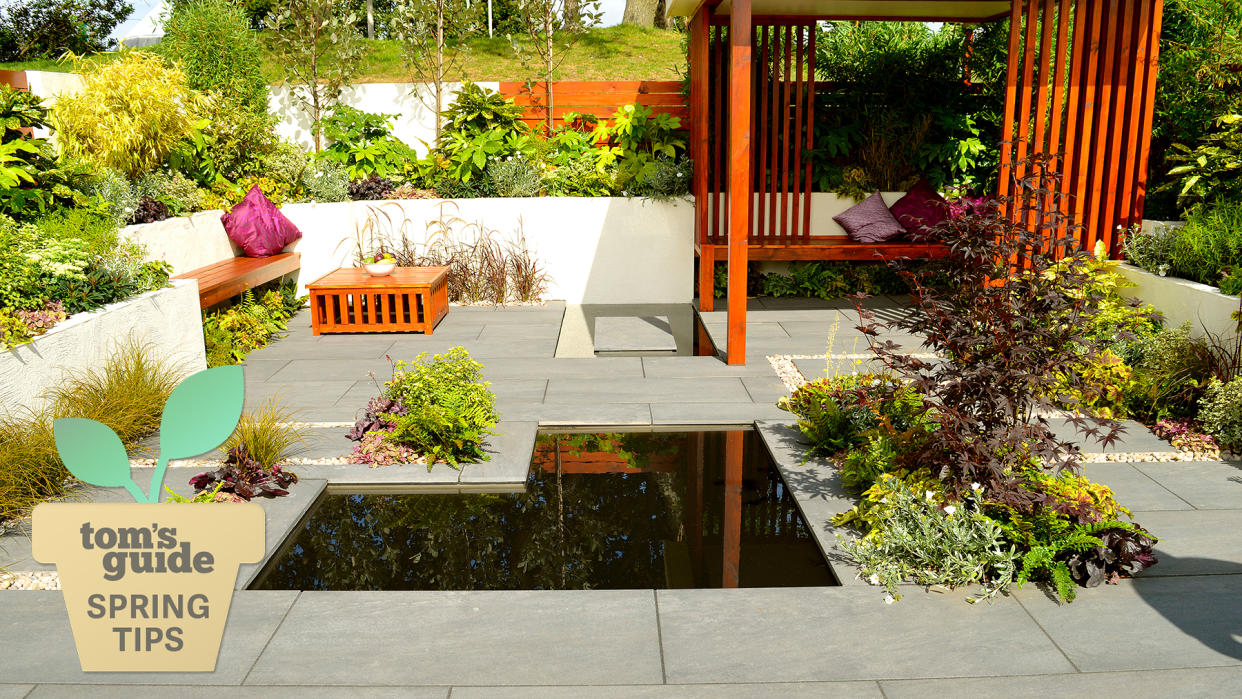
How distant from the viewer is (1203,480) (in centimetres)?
404

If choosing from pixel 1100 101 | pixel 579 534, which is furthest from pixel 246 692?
pixel 1100 101

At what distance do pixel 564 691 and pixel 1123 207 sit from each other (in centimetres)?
604

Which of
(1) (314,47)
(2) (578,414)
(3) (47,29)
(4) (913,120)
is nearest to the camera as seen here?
(2) (578,414)

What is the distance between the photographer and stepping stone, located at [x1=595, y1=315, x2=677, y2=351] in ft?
21.7

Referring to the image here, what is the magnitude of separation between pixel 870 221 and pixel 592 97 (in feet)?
11.9

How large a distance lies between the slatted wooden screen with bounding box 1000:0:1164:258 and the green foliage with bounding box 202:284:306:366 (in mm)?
5725

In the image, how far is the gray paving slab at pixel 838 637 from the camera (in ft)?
8.54

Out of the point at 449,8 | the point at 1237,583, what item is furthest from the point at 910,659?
the point at 449,8

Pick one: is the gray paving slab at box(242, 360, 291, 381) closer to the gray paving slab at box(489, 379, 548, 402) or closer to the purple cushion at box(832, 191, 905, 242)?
the gray paving slab at box(489, 379, 548, 402)

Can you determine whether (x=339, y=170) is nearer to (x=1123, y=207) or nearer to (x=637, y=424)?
(x=637, y=424)

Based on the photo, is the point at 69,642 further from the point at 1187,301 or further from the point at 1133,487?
the point at 1187,301

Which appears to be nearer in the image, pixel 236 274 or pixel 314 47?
pixel 236 274

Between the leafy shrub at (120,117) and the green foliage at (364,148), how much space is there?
79.0 inches

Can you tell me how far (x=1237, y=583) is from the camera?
10.2 ft
